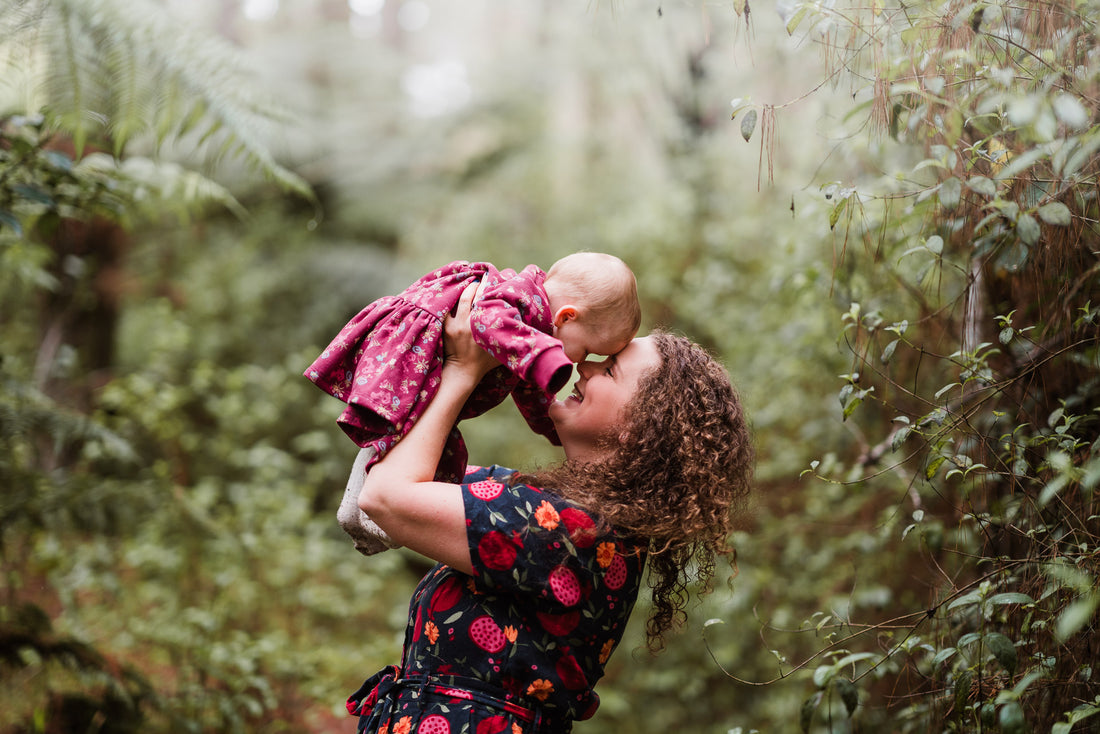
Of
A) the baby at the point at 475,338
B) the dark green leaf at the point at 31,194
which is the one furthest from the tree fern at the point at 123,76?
the baby at the point at 475,338

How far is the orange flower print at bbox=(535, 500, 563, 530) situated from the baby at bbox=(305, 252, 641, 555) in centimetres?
20

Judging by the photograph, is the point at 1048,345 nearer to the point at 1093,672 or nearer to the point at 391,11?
the point at 1093,672

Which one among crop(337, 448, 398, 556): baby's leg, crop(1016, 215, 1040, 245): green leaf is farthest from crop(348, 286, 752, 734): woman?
crop(1016, 215, 1040, 245): green leaf

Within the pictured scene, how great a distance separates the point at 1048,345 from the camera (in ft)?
4.95

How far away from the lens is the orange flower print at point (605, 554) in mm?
1345

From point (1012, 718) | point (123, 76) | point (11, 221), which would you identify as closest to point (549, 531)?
point (1012, 718)

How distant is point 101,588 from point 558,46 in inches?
191

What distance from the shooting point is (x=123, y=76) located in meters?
2.11

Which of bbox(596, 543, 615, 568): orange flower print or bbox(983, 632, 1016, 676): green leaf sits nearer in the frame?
bbox(983, 632, 1016, 676): green leaf

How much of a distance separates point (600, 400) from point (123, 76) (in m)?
1.67

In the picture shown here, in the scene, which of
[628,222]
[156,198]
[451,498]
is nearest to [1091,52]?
[451,498]

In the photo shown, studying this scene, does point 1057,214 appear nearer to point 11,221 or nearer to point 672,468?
point 672,468

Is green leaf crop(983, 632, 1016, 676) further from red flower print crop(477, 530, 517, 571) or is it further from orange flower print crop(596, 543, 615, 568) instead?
red flower print crop(477, 530, 517, 571)

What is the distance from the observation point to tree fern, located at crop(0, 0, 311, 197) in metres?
1.99
